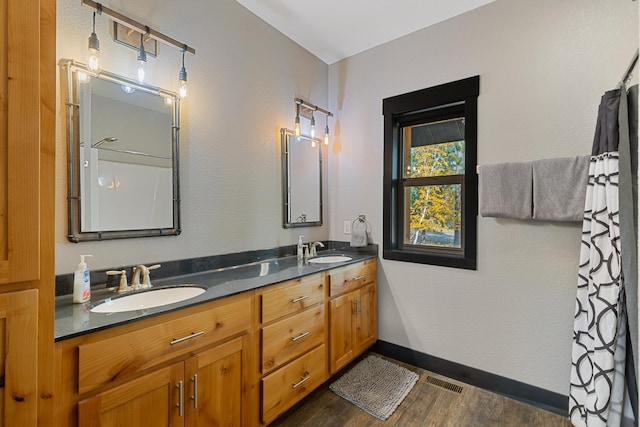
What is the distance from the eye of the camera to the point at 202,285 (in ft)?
4.96

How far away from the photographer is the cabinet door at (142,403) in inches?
38.2

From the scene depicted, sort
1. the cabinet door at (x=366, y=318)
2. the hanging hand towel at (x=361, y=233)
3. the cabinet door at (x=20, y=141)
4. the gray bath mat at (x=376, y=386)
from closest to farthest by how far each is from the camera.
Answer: the cabinet door at (x=20, y=141) → the gray bath mat at (x=376, y=386) → the cabinet door at (x=366, y=318) → the hanging hand towel at (x=361, y=233)

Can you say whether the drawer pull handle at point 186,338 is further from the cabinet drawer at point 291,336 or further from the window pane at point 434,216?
the window pane at point 434,216

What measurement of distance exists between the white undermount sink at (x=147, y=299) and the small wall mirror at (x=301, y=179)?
992mm

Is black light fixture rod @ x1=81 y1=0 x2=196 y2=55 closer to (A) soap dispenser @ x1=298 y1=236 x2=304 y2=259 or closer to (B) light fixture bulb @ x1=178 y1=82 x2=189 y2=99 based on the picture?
(B) light fixture bulb @ x1=178 y1=82 x2=189 y2=99

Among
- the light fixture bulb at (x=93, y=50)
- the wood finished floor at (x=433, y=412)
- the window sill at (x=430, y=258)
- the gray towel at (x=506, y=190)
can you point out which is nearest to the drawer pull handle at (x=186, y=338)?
the wood finished floor at (x=433, y=412)

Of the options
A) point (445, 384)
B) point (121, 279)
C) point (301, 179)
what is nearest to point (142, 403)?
point (121, 279)

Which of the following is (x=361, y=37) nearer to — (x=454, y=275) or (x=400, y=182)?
(x=400, y=182)

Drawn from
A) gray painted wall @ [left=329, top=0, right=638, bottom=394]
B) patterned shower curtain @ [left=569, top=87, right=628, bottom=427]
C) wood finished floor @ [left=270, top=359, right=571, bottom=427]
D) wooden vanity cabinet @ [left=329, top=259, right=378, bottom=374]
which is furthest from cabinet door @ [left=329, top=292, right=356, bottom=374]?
patterned shower curtain @ [left=569, top=87, right=628, bottom=427]

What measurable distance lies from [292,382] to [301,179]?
1.52 meters

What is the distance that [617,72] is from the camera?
Result: 1.63 m

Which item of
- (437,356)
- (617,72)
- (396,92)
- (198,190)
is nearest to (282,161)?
(198,190)

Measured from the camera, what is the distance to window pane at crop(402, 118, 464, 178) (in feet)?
7.53

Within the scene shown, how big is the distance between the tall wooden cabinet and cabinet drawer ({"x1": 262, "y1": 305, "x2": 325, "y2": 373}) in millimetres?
912
